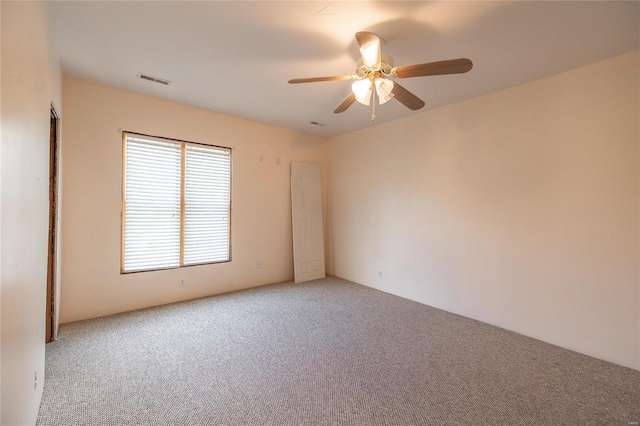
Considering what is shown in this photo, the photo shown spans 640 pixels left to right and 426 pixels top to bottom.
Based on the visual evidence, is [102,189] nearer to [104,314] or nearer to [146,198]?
[146,198]

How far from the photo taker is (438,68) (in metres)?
2.09

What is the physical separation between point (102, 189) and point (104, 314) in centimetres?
156

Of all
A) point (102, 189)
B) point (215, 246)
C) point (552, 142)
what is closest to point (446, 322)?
point (552, 142)

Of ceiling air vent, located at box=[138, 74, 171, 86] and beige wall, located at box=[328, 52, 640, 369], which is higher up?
ceiling air vent, located at box=[138, 74, 171, 86]

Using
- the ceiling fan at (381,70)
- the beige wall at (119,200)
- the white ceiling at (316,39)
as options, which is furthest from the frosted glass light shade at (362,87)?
the beige wall at (119,200)

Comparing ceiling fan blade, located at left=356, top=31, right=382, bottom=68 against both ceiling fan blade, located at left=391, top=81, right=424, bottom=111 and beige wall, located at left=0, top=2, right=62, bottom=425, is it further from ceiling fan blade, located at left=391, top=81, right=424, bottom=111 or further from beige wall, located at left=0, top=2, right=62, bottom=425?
beige wall, located at left=0, top=2, right=62, bottom=425

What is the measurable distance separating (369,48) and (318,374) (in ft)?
8.48

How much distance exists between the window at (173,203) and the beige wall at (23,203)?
1.69 metres

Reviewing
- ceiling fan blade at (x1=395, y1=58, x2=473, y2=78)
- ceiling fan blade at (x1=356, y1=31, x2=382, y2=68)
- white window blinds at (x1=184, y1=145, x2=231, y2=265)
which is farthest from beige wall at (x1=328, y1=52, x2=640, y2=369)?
white window blinds at (x1=184, y1=145, x2=231, y2=265)

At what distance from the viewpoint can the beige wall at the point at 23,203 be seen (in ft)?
3.97

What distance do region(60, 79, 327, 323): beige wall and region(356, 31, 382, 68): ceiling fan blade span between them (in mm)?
3028

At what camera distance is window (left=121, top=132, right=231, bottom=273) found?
148 inches

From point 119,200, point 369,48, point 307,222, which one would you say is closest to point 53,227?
point 119,200

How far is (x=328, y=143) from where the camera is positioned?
231 inches
